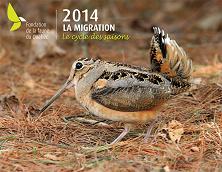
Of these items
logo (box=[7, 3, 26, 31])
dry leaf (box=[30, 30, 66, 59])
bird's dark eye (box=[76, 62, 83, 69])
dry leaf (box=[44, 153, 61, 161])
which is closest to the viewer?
dry leaf (box=[44, 153, 61, 161])

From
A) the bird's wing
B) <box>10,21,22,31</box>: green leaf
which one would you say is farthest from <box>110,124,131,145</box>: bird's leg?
<box>10,21,22,31</box>: green leaf

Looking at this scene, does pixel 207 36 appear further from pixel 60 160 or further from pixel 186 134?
pixel 60 160

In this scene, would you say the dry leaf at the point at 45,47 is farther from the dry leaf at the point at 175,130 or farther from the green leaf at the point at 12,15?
the dry leaf at the point at 175,130

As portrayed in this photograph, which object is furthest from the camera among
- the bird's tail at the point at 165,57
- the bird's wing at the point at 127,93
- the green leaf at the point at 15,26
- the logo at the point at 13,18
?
the green leaf at the point at 15,26

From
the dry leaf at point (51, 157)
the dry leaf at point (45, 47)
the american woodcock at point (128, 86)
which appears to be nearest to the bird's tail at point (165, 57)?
the american woodcock at point (128, 86)

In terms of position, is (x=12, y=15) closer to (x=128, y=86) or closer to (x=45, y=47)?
(x=45, y=47)

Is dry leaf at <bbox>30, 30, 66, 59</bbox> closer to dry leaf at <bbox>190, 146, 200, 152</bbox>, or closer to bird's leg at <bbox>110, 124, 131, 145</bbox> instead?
bird's leg at <bbox>110, 124, 131, 145</bbox>

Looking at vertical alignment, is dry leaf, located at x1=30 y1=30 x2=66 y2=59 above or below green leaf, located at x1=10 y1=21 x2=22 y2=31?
below
